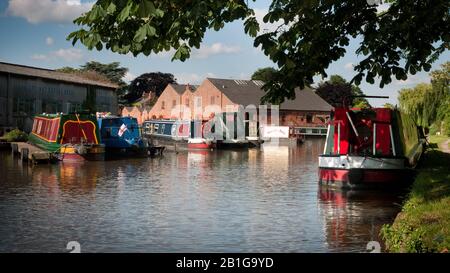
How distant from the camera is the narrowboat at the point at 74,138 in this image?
2653 centimetres

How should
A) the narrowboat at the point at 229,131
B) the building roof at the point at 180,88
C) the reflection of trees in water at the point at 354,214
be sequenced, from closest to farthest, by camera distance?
the reflection of trees in water at the point at 354,214 < the narrowboat at the point at 229,131 < the building roof at the point at 180,88

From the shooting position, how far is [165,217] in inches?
498

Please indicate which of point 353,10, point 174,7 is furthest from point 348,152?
point 174,7

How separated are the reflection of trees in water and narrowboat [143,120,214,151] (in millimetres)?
19103

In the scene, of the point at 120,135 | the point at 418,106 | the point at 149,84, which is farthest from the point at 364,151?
the point at 149,84

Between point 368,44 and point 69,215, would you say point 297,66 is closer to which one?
point 368,44

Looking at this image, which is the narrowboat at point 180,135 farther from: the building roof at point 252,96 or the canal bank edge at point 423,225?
the canal bank edge at point 423,225

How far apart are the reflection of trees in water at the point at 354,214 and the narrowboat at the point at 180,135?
19.1 meters

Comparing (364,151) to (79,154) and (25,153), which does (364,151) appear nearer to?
(79,154)

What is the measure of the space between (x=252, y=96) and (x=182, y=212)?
56.6 m

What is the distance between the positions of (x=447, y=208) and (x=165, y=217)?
580 cm

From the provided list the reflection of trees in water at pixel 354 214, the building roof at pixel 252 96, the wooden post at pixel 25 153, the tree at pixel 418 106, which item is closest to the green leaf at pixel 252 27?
the reflection of trees in water at pixel 354 214

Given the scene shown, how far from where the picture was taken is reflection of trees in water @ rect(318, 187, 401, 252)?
10.6 m

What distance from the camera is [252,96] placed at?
6950cm
